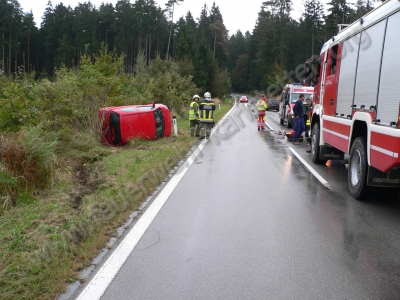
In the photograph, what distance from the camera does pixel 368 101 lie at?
6.84 meters

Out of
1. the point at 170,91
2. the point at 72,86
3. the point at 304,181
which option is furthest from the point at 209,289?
the point at 170,91

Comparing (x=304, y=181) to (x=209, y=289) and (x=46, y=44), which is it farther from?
(x=46, y=44)

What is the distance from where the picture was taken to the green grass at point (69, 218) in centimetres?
412

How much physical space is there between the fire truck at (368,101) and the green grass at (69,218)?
374 cm

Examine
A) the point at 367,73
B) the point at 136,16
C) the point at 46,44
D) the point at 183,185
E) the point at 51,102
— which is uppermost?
the point at 136,16

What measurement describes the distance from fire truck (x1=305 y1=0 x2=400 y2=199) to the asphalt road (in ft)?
2.01

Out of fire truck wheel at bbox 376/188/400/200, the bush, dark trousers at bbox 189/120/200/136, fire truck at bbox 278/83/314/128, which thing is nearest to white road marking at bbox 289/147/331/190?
fire truck wheel at bbox 376/188/400/200

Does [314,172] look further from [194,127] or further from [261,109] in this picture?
[261,109]

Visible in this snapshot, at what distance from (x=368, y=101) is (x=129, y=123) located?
28.4 ft

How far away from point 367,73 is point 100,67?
12.3 m

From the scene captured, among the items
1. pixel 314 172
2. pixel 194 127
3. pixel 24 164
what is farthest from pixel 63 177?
pixel 194 127

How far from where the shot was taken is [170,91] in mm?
23281

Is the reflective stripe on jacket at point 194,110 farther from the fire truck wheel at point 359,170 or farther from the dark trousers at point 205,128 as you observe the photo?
the fire truck wheel at point 359,170

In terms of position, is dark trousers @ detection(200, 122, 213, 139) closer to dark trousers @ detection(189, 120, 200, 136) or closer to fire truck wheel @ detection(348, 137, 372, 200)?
dark trousers @ detection(189, 120, 200, 136)
